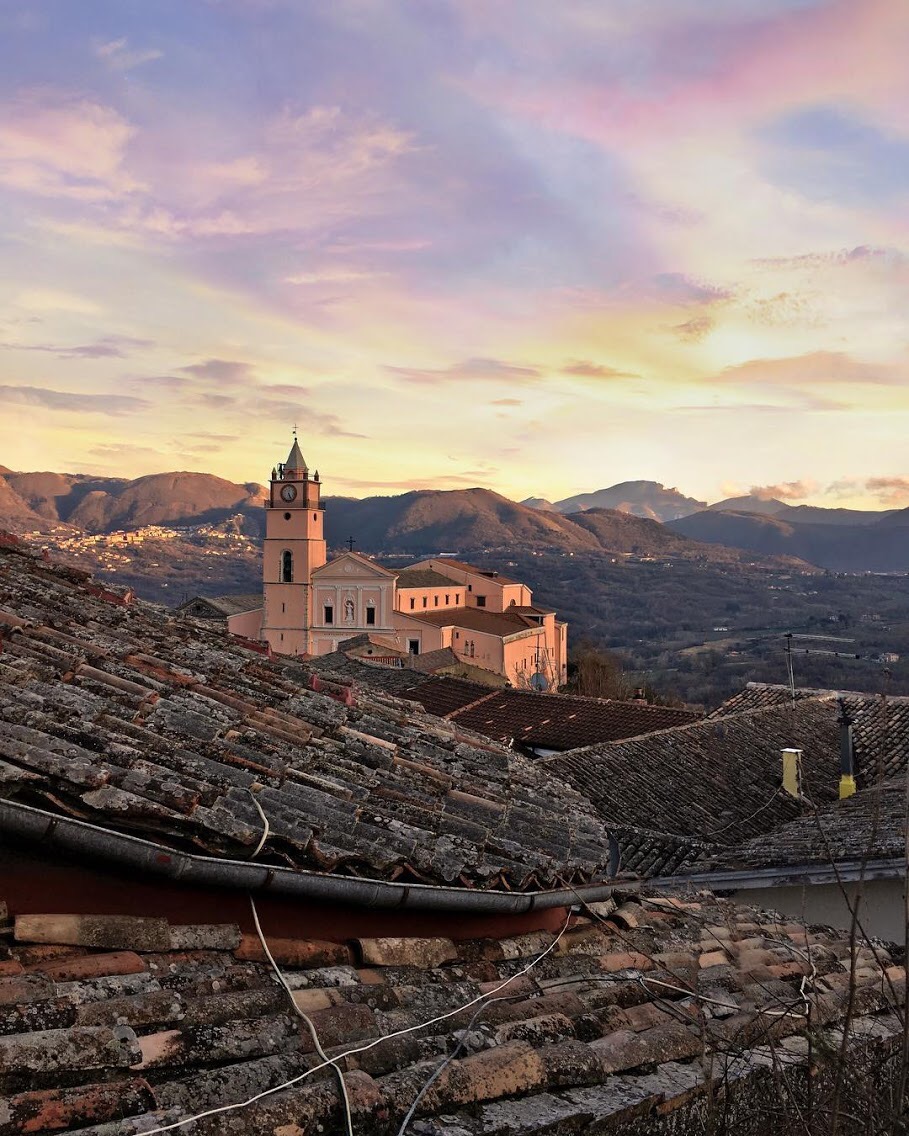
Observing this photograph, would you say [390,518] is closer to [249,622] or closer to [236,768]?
[249,622]

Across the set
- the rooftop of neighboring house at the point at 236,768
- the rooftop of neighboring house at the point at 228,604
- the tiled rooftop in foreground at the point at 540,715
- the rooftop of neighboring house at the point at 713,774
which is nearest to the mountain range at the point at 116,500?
the rooftop of neighboring house at the point at 228,604

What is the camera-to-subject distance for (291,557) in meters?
53.6

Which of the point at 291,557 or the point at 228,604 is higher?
the point at 291,557

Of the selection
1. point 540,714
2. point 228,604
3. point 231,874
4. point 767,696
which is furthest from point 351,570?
point 231,874

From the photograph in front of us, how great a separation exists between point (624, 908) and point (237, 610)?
52054 millimetres

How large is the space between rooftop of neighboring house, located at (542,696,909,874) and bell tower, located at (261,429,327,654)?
126 feet

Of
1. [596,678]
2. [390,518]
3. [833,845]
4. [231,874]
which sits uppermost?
[390,518]

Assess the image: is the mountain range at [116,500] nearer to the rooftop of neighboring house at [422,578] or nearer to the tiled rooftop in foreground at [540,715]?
the rooftop of neighboring house at [422,578]

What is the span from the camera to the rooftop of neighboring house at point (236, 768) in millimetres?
2500

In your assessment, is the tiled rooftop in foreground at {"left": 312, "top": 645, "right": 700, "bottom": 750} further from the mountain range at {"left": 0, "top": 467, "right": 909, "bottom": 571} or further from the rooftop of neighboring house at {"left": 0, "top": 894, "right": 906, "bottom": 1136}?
the mountain range at {"left": 0, "top": 467, "right": 909, "bottom": 571}

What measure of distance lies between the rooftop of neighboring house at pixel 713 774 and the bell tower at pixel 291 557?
3851 cm

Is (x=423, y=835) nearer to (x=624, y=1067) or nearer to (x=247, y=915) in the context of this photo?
(x=247, y=915)

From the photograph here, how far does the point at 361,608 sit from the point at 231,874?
49.0 meters

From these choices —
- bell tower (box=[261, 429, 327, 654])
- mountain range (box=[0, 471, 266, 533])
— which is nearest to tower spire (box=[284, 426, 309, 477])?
Answer: bell tower (box=[261, 429, 327, 654])
